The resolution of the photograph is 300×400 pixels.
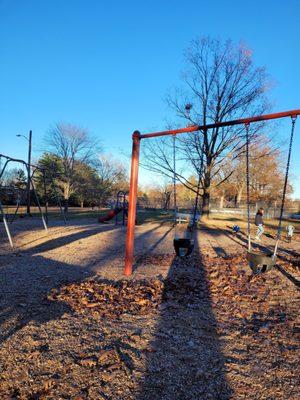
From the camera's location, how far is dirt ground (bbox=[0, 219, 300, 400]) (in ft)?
8.95

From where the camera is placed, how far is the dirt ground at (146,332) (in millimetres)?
2729

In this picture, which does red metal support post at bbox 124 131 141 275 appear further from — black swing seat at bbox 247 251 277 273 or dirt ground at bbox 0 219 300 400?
black swing seat at bbox 247 251 277 273

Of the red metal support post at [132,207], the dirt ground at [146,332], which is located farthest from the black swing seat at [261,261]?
the red metal support post at [132,207]

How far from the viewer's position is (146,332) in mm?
3775

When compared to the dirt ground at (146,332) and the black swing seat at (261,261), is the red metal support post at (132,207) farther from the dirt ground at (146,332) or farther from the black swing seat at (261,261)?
the black swing seat at (261,261)

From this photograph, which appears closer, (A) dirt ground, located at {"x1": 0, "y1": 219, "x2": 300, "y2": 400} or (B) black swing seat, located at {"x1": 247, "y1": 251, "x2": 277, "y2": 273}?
(A) dirt ground, located at {"x1": 0, "y1": 219, "x2": 300, "y2": 400}

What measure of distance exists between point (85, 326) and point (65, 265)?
3622 millimetres

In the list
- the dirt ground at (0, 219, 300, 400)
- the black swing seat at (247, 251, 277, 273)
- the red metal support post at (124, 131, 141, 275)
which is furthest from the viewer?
the red metal support post at (124, 131, 141, 275)

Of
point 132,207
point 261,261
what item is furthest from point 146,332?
point 132,207

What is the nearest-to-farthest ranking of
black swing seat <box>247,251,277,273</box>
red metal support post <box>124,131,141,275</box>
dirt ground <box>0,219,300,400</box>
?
dirt ground <box>0,219,300,400</box>, black swing seat <box>247,251,277,273</box>, red metal support post <box>124,131,141,275</box>

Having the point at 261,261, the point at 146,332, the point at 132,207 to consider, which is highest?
the point at 132,207

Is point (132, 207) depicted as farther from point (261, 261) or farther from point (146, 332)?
point (146, 332)

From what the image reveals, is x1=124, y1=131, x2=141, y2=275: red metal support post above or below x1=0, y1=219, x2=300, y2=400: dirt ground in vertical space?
above

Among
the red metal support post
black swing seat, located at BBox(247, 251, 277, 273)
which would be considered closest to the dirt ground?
the red metal support post
